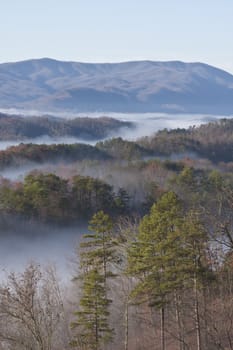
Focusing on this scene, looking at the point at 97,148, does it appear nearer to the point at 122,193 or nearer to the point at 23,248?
the point at 122,193

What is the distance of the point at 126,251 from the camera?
74.3ft

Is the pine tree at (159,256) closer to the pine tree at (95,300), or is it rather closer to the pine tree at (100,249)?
the pine tree at (95,300)

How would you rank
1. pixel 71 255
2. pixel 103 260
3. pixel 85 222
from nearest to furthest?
pixel 103 260
pixel 71 255
pixel 85 222

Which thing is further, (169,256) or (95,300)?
(95,300)

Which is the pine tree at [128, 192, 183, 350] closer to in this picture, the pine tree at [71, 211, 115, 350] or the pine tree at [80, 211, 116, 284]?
the pine tree at [71, 211, 115, 350]

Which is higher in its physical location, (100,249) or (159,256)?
(159,256)

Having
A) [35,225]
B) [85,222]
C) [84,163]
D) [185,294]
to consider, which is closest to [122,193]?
[85,222]

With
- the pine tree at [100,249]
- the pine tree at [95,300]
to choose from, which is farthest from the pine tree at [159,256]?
the pine tree at [100,249]

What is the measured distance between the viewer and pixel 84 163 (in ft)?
255

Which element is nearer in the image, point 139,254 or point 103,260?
point 139,254

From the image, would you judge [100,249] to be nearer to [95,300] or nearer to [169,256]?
[95,300]

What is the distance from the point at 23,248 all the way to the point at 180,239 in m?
27.1

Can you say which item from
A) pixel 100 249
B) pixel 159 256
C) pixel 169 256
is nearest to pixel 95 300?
pixel 100 249

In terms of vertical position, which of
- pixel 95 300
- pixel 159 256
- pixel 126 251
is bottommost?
pixel 95 300
